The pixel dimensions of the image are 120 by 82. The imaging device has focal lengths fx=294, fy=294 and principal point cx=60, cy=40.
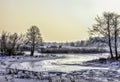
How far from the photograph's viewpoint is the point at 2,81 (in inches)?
634

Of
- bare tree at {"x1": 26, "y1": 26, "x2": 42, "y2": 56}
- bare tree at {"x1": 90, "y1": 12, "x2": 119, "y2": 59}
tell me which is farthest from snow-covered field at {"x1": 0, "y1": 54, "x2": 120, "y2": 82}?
bare tree at {"x1": 26, "y1": 26, "x2": 42, "y2": 56}

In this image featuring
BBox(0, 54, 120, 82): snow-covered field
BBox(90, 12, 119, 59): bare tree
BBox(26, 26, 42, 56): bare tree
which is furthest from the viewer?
BBox(26, 26, 42, 56): bare tree

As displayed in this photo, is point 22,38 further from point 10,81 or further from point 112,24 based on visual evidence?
point 10,81

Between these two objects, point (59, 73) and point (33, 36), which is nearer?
point (59, 73)

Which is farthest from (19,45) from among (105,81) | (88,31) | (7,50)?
(105,81)

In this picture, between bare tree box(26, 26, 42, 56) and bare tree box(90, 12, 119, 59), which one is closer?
bare tree box(90, 12, 119, 59)

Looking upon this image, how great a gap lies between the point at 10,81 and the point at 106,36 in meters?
37.6

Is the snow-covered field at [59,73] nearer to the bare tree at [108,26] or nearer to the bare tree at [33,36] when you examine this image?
the bare tree at [108,26]

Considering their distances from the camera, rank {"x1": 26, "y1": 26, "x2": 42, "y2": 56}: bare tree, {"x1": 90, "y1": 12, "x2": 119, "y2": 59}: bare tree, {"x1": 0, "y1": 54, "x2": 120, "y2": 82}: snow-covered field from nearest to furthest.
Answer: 1. {"x1": 0, "y1": 54, "x2": 120, "y2": 82}: snow-covered field
2. {"x1": 90, "y1": 12, "x2": 119, "y2": 59}: bare tree
3. {"x1": 26, "y1": 26, "x2": 42, "y2": 56}: bare tree

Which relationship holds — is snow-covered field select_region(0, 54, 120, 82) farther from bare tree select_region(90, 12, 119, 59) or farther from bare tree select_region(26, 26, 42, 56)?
bare tree select_region(26, 26, 42, 56)

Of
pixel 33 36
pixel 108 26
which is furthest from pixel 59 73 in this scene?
pixel 33 36

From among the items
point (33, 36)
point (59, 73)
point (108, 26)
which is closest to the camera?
point (59, 73)

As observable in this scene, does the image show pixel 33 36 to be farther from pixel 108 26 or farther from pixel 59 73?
pixel 59 73

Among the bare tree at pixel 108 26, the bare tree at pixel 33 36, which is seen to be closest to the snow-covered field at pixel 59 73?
the bare tree at pixel 108 26
